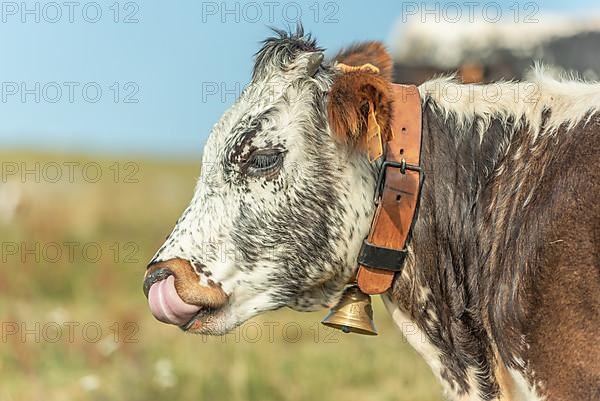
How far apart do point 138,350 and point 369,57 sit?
12.5 feet

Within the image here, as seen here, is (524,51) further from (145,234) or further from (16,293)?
(16,293)

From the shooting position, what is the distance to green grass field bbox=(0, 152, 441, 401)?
6324 millimetres

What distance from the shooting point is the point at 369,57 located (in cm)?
405

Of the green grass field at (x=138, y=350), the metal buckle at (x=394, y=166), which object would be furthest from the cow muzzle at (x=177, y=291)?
the green grass field at (x=138, y=350)

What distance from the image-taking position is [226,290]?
3.70 metres

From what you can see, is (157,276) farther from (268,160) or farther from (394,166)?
(394,166)

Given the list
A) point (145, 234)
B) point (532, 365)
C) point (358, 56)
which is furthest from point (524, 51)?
point (532, 365)

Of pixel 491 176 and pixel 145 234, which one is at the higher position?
pixel 491 176

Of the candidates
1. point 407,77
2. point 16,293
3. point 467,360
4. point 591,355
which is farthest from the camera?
point 407,77

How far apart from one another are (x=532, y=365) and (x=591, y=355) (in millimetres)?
213

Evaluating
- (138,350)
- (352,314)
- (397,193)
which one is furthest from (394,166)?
(138,350)

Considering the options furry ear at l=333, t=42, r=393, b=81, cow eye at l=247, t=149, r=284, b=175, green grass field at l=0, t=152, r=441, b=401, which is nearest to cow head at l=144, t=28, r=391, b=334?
cow eye at l=247, t=149, r=284, b=175

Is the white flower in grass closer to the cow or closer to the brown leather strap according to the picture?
the cow

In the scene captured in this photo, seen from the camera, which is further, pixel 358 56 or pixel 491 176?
pixel 358 56
